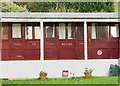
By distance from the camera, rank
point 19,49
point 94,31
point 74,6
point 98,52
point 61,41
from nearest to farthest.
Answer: point 19,49 < point 61,41 < point 98,52 < point 94,31 < point 74,6

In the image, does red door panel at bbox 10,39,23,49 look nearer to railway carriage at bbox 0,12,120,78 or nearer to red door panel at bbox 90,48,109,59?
railway carriage at bbox 0,12,120,78

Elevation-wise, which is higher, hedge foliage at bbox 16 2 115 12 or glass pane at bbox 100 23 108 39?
hedge foliage at bbox 16 2 115 12

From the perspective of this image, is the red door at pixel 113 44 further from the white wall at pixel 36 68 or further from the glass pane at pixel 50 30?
the glass pane at pixel 50 30

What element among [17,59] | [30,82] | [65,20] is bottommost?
[30,82]

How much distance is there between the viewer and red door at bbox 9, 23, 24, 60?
14.0 meters

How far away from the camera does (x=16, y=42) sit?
1409 cm

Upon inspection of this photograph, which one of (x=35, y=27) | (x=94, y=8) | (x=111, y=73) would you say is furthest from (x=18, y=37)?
(x=94, y=8)

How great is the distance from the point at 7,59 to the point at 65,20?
12.4ft

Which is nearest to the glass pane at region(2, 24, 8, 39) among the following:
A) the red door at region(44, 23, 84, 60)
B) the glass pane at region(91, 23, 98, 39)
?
the red door at region(44, 23, 84, 60)

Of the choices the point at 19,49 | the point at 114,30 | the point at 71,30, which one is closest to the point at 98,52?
the point at 114,30

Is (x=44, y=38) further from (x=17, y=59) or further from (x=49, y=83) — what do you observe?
(x=49, y=83)

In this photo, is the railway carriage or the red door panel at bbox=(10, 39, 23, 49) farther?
the red door panel at bbox=(10, 39, 23, 49)

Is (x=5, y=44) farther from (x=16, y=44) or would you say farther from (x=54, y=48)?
(x=54, y=48)

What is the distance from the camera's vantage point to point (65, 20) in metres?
13.6
